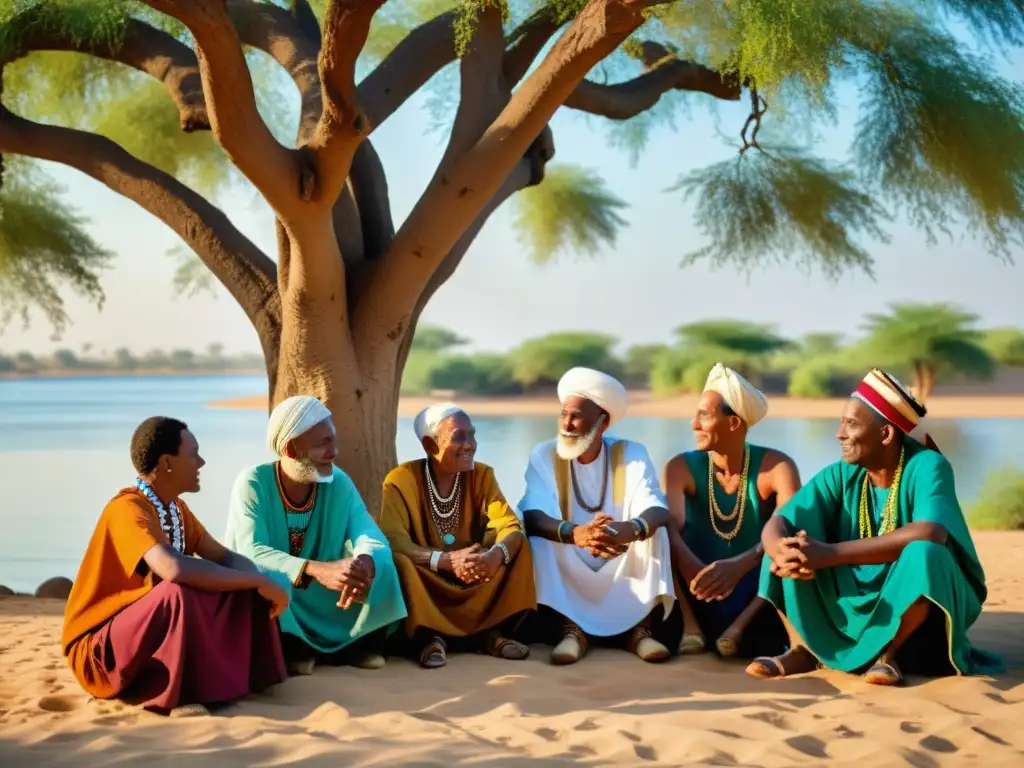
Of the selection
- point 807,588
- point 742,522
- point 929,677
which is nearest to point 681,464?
point 742,522

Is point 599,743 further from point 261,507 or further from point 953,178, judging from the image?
point 953,178

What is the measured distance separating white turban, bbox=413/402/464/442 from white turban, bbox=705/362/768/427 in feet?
4.23

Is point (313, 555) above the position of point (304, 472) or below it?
below

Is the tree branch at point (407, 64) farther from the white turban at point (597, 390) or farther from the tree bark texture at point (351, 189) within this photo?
the white turban at point (597, 390)

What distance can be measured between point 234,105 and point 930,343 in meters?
28.2

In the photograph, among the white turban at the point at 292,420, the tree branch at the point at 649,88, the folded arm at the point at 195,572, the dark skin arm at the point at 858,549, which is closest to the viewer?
the folded arm at the point at 195,572

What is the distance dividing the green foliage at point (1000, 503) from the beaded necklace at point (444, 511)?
428 inches

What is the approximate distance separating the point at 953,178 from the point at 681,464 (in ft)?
16.5

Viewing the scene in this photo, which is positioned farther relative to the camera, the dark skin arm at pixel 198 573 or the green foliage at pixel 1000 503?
the green foliage at pixel 1000 503

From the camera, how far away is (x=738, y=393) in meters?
6.38

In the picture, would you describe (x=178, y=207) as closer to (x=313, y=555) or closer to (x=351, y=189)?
(x=351, y=189)

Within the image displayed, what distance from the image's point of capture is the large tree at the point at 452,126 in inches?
285

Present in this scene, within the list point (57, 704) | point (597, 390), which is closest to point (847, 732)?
point (597, 390)

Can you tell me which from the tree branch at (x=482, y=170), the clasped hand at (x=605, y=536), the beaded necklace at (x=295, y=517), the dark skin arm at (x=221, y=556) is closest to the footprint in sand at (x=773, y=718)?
the clasped hand at (x=605, y=536)
